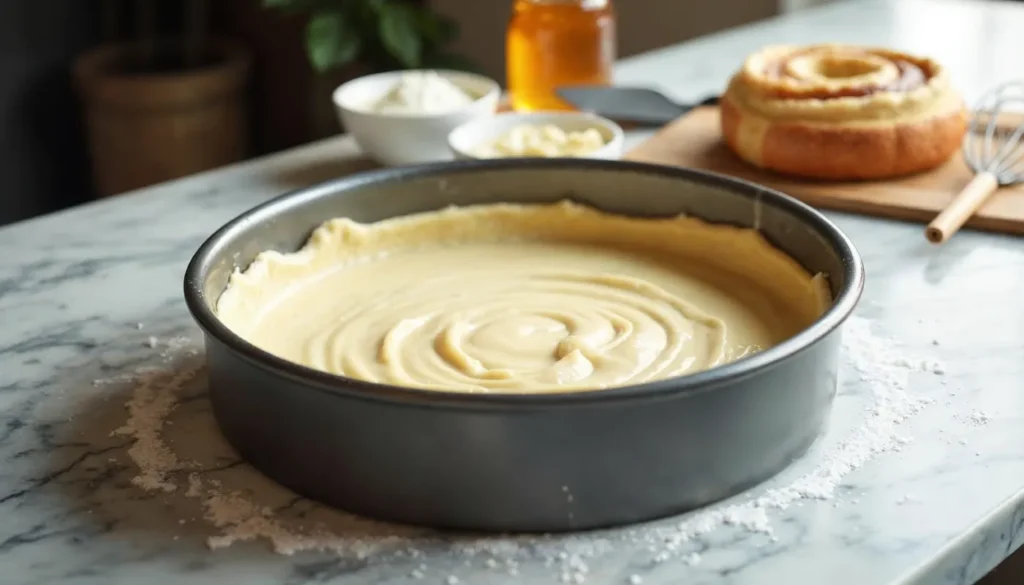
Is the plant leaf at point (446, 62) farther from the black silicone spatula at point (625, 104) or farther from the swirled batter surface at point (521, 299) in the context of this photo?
the swirled batter surface at point (521, 299)

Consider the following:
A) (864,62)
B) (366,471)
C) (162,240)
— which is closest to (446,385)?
(366,471)

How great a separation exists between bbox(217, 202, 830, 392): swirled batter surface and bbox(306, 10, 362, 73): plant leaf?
1.37 meters

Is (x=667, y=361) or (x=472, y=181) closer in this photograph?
(x=667, y=361)

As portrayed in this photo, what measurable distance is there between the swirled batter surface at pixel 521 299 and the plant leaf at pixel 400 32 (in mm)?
1367

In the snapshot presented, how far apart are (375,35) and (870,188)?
59.4 inches

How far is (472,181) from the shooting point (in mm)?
1228

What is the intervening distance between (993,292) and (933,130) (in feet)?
0.92

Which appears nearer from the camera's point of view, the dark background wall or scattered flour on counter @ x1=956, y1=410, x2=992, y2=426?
scattered flour on counter @ x1=956, y1=410, x2=992, y2=426

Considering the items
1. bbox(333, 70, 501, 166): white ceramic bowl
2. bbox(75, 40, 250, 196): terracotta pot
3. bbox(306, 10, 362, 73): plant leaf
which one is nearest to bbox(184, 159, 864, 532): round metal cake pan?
bbox(333, 70, 501, 166): white ceramic bowl

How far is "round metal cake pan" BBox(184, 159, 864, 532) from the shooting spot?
30.1 inches

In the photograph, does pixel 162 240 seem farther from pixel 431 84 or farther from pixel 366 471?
pixel 366 471

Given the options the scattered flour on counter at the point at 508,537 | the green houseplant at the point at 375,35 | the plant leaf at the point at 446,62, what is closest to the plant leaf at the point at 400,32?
the green houseplant at the point at 375,35

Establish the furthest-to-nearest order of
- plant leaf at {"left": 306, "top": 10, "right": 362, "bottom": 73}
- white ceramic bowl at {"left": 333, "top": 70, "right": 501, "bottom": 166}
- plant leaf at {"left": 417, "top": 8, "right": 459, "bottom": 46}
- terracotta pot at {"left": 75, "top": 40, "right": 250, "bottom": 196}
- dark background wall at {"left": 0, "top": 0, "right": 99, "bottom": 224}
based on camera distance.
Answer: dark background wall at {"left": 0, "top": 0, "right": 99, "bottom": 224}
terracotta pot at {"left": 75, "top": 40, "right": 250, "bottom": 196}
plant leaf at {"left": 417, "top": 8, "right": 459, "bottom": 46}
plant leaf at {"left": 306, "top": 10, "right": 362, "bottom": 73}
white ceramic bowl at {"left": 333, "top": 70, "right": 501, "bottom": 166}

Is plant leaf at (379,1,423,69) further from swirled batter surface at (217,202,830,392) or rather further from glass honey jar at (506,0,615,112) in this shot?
swirled batter surface at (217,202,830,392)
